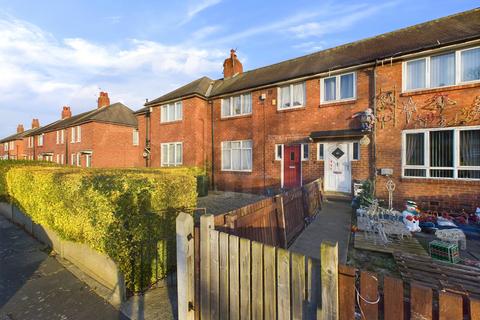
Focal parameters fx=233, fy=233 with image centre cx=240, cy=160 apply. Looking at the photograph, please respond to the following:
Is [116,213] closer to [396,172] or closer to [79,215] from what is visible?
[79,215]

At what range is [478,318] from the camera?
4.91ft

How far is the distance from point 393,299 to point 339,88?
11.1m

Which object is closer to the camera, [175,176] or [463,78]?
[175,176]

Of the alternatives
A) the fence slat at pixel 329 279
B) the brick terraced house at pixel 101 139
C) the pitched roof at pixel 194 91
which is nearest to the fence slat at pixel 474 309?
the fence slat at pixel 329 279

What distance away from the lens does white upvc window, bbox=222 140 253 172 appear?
14.2 metres

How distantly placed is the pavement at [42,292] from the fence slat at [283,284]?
243cm

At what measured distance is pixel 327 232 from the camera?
6.47 meters

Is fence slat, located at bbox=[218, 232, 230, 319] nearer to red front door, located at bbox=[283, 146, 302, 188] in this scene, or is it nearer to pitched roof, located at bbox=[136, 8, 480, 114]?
red front door, located at bbox=[283, 146, 302, 188]

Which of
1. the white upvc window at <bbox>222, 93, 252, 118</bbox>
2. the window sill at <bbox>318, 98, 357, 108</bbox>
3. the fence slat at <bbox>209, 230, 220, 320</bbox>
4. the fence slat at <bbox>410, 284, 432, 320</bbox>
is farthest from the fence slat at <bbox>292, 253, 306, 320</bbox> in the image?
the white upvc window at <bbox>222, 93, 252, 118</bbox>

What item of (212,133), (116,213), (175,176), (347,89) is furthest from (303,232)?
(212,133)

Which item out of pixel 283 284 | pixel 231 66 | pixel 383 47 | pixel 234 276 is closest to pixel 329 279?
pixel 283 284

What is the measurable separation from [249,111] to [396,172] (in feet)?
27.1

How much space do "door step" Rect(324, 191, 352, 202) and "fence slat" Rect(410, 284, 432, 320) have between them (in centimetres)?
950

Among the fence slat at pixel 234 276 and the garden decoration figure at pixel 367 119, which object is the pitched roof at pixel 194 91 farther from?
the fence slat at pixel 234 276
